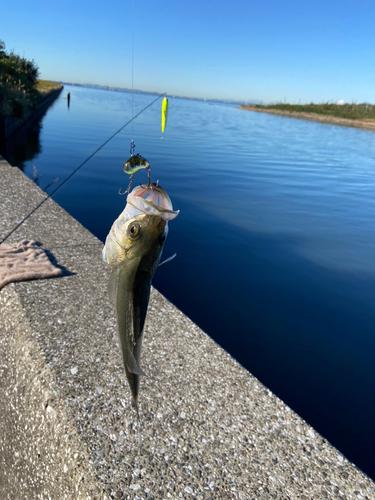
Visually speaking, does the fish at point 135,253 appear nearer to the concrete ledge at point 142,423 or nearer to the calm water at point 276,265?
the concrete ledge at point 142,423

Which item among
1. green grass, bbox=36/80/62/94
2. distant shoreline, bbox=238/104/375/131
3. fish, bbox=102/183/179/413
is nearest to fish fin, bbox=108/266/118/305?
fish, bbox=102/183/179/413

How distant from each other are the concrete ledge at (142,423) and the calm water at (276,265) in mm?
1983

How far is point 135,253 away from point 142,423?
1.80 metres

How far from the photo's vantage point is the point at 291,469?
A: 2588mm

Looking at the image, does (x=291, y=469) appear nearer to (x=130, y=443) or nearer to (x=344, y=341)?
(x=130, y=443)

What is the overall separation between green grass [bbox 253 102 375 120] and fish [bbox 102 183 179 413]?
287 feet

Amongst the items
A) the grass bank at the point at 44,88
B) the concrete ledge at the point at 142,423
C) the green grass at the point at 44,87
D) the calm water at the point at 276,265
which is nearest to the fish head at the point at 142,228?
the concrete ledge at the point at 142,423

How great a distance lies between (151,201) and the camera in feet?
4.78

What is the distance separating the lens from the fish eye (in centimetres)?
153

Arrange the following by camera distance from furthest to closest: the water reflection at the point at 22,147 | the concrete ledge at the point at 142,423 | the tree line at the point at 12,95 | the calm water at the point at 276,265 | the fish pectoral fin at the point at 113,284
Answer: the tree line at the point at 12,95 → the water reflection at the point at 22,147 → the calm water at the point at 276,265 → the concrete ledge at the point at 142,423 → the fish pectoral fin at the point at 113,284

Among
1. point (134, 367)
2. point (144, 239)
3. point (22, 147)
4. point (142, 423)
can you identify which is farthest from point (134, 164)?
point (22, 147)

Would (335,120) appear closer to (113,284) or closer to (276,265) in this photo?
(276,265)

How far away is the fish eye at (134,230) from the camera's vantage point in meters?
1.53

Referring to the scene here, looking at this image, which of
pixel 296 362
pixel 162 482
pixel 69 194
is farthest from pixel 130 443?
pixel 69 194
